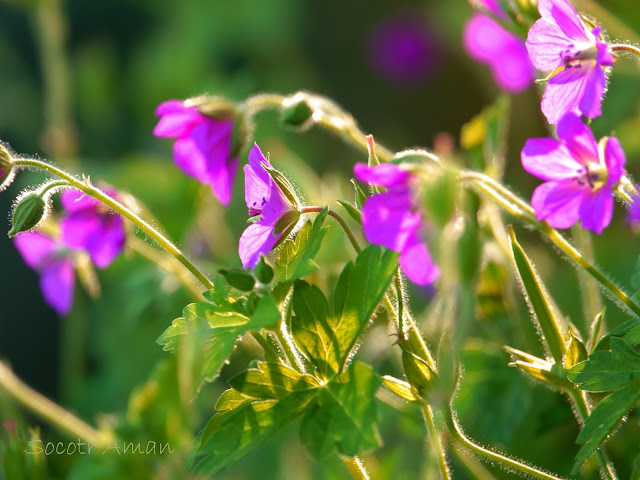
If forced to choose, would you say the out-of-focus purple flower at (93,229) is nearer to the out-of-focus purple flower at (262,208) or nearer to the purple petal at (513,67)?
the out-of-focus purple flower at (262,208)

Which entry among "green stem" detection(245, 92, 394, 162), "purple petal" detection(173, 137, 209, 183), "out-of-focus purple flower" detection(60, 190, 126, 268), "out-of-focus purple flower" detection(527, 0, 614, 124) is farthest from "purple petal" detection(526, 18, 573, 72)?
"out-of-focus purple flower" detection(60, 190, 126, 268)

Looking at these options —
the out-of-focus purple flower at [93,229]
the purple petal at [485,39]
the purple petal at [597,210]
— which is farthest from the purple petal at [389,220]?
the purple petal at [485,39]

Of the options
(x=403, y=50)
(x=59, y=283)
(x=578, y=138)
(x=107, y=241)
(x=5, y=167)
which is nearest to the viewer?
(x=578, y=138)

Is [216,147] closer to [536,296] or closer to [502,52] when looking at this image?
[536,296]

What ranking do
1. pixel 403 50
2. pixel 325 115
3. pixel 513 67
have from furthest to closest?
pixel 403 50
pixel 513 67
pixel 325 115

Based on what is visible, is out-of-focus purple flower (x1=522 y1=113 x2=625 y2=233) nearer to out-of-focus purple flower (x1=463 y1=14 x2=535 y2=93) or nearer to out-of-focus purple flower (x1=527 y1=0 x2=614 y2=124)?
out-of-focus purple flower (x1=527 y1=0 x2=614 y2=124)

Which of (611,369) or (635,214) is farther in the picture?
(635,214)

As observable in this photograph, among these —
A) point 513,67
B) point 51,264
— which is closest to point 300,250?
point 51,264

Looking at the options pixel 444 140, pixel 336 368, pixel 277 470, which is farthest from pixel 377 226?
pixel 277 470
